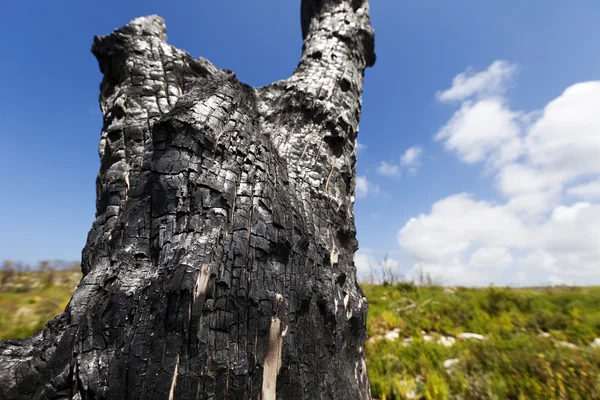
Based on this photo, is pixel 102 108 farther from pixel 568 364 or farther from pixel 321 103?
pixel 568 364

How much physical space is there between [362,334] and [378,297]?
5.83m

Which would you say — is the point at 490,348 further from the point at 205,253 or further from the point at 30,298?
the point at 30,298

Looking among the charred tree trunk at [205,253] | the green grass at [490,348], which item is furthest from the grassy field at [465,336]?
the charred tree trunk at [205,253]

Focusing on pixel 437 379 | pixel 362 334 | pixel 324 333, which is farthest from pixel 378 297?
pixel 324 333

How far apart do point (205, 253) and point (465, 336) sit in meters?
5.51

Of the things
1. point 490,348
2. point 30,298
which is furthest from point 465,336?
point 30,298

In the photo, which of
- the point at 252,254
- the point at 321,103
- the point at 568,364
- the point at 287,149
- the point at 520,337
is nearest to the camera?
the point at 252,254

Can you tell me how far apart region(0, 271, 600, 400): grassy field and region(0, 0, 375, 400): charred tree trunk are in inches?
104

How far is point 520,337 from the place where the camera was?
4668 millimetres

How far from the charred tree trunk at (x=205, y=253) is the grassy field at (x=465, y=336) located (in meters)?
2.64

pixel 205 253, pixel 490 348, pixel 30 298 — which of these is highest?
pixel 205 253

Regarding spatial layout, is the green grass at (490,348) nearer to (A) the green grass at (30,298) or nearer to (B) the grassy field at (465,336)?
(B) the grassy field at (465,336)

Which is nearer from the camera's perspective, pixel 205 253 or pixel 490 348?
pixel 205 253

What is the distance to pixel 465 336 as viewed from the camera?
5.15m
